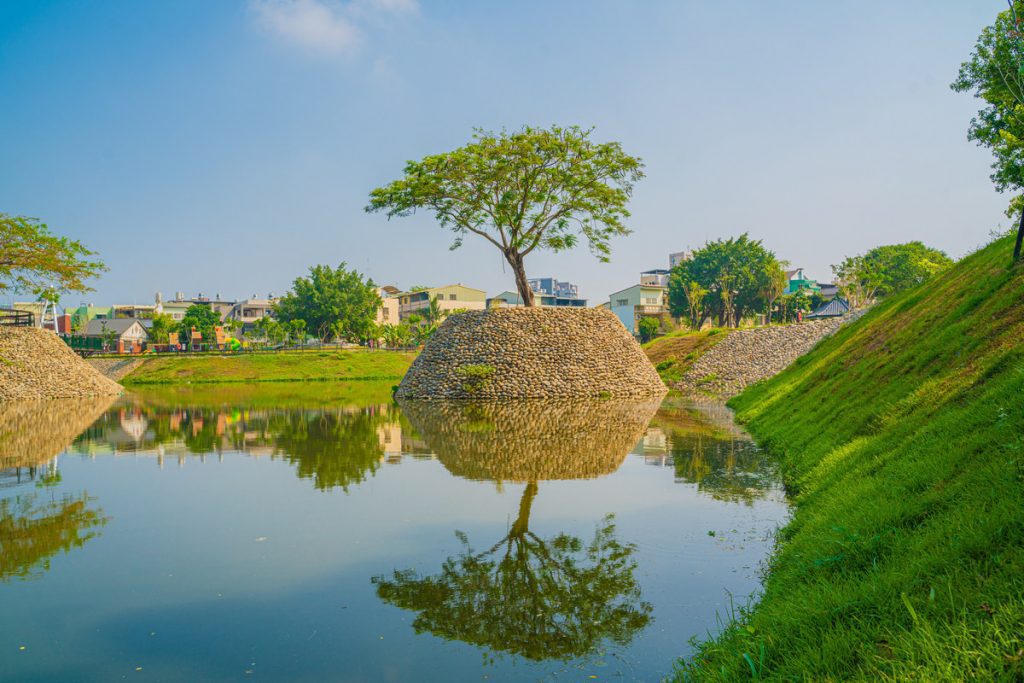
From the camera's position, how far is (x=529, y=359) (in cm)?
3922

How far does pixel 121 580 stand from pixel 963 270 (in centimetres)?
2281

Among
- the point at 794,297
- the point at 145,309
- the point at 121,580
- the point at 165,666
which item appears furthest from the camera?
the point at 145,309

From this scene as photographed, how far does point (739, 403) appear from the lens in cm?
3291

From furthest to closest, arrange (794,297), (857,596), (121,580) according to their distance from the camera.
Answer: (794,297) < (121,580) < (857,596)

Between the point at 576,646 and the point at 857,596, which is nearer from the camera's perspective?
the point at 857,596

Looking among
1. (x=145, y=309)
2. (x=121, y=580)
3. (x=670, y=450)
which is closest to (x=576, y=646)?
(x=121, y=580)

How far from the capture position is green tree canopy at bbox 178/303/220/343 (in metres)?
93.4

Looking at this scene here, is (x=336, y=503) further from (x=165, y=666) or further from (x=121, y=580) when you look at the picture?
(x=165, y=666)

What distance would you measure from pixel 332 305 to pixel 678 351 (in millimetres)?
52033

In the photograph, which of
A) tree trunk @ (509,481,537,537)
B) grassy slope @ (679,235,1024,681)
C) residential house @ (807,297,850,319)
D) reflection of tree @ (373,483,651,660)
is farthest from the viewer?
residential house @ (807,297,850,319)

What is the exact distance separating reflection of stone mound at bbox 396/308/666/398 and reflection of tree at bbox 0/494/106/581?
25116 mm

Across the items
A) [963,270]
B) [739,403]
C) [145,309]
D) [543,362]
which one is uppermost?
[145,309]

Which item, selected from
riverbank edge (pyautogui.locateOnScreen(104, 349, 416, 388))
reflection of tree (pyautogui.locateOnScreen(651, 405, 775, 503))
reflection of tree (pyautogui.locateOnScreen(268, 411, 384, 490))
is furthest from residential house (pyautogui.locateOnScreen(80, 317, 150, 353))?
reflection of tree (pyautogui.locateOnScreen(651, 405, 775, 503))

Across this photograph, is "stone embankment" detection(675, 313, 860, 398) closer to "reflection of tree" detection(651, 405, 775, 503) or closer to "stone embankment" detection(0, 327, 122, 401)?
"reflection of tree" detection(651, 405, 775, 503)
